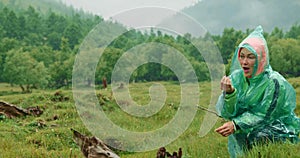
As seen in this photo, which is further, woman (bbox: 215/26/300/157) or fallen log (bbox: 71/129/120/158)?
woman (bbox: 215/26/300/157)

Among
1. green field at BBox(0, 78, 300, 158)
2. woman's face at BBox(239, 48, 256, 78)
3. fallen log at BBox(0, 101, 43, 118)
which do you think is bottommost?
green field at BBox(0, 78, 300, 158)

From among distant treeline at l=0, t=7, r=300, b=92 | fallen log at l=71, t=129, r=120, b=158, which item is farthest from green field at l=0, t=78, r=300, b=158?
distant treeline at l=0, t=7, r=300, b=92

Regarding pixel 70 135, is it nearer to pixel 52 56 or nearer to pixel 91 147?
pixel 91 147

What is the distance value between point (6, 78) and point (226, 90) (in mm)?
49452

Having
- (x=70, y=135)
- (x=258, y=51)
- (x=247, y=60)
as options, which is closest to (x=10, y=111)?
(x=70, y=135)

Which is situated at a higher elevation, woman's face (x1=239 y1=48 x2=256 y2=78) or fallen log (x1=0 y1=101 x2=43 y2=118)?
woman's face (x1=239 y1=48 x2=256 y2=78)

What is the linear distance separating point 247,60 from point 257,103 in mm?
556

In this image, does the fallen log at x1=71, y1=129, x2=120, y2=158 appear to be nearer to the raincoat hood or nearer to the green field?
the green field

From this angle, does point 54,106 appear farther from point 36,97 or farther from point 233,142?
point 233,142

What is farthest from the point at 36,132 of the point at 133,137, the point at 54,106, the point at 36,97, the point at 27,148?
the point at 36,97

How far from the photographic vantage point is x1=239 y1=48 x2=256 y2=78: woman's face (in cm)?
477

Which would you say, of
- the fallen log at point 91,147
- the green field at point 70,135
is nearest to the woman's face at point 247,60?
the green field at point 70,135

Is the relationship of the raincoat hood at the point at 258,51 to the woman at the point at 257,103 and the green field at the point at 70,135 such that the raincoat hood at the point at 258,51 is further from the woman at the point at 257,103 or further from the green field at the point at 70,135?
the green field at the point at 70,135

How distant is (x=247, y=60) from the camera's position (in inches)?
189
